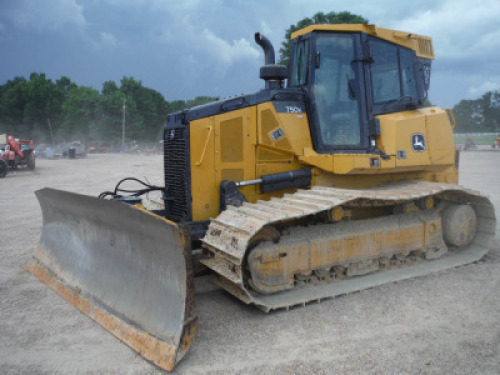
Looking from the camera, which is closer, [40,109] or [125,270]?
[125,270]

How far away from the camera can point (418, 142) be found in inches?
231

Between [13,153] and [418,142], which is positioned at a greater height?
[13,153]

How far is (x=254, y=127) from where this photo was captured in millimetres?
5305

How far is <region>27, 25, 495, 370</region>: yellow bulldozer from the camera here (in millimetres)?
4355

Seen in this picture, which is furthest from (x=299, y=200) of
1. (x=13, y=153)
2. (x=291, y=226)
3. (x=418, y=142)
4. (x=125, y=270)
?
(x=13, y=153)

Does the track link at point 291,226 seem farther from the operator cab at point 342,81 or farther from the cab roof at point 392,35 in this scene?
the cab roof at point 392,35

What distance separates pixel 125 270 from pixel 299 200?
2.00 m

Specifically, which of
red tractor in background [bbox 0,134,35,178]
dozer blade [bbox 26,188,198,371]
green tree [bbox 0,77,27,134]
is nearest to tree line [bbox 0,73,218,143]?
green tree [bbox 0,77,27,134]

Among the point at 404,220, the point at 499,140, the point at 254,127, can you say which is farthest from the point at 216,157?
the point at 499,140

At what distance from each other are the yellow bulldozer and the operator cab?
1 centimetres

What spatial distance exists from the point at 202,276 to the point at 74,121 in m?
68.7

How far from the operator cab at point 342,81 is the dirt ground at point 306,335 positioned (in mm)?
1979

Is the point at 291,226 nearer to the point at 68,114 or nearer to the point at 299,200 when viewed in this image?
the point at 299,200

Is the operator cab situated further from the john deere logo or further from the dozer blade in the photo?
the dozer blade
